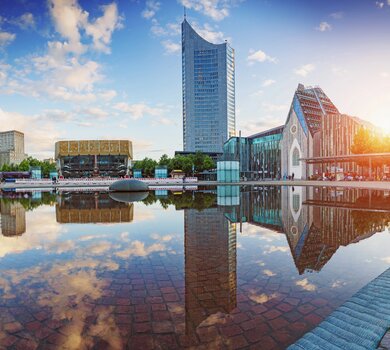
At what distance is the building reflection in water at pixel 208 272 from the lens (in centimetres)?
472

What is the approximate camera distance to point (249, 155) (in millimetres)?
100562

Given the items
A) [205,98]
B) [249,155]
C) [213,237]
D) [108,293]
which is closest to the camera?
[108,293]

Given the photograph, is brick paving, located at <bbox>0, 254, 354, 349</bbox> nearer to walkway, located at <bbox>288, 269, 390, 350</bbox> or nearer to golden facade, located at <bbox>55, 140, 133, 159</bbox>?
walkway, located at <bbox>288, 269, 390, 350</bbox>

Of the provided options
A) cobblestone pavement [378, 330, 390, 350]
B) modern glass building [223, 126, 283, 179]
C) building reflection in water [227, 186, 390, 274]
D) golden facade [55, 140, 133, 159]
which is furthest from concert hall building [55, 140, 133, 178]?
cobblestone pavement [378, 330, 390, 350]

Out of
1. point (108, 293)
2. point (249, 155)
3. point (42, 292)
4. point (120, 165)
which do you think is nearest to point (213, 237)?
point (108, 293)

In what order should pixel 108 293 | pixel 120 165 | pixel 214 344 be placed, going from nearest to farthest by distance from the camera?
1. pixel 214 344
2. pixel 108 293
3. pixel 120 165

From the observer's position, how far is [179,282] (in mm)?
5805

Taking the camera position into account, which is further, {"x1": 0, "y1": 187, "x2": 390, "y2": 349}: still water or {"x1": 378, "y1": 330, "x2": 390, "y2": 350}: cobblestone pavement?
{"x1": 0, "y1": 187, "x2": 390, "y2": 349}: still water

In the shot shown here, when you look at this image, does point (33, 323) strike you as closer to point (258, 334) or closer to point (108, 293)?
point (108, 293)

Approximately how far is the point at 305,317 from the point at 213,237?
5.46 m

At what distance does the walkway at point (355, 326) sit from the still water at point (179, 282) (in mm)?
201

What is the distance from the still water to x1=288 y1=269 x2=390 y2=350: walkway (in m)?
0.20

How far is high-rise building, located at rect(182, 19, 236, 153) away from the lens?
534 ft

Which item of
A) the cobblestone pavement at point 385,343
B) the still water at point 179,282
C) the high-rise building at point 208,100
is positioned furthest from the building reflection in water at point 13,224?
the high-rise building at point 208,100
